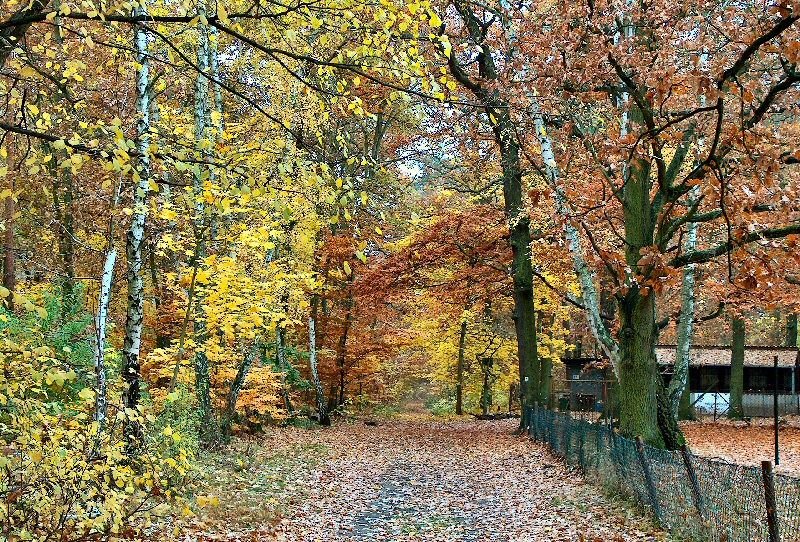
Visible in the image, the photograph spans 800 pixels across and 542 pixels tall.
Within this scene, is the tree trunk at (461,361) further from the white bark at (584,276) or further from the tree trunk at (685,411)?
the white bark at (584,276)

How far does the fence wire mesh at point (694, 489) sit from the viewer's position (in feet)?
20.9

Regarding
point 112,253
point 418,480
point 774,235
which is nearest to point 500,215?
point 418,480

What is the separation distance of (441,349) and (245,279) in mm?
22493

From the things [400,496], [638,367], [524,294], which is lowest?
[400,496]

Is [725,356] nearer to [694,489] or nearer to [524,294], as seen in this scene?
[524,294]

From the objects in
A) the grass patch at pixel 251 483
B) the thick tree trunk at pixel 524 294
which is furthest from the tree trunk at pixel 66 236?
the thick tree trunk at pixel 524 294

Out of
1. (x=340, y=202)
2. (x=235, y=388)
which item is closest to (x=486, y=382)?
(x=235, y=388)

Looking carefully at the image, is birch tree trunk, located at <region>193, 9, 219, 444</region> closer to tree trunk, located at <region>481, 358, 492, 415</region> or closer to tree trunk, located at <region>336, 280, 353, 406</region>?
tree trunk, located at <region>336, 280, 353, 406</region>

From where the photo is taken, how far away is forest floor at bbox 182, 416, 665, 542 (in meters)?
9.62

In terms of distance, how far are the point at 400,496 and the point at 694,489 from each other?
20.8ft

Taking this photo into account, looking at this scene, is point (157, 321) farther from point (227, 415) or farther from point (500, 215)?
point (500, 215)

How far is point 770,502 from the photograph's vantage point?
6.09 metres

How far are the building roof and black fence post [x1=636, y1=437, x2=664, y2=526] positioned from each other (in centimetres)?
2561

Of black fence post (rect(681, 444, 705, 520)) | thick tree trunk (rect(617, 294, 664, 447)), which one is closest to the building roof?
thick tree trunk (rect(617, 294, 664, 447))
